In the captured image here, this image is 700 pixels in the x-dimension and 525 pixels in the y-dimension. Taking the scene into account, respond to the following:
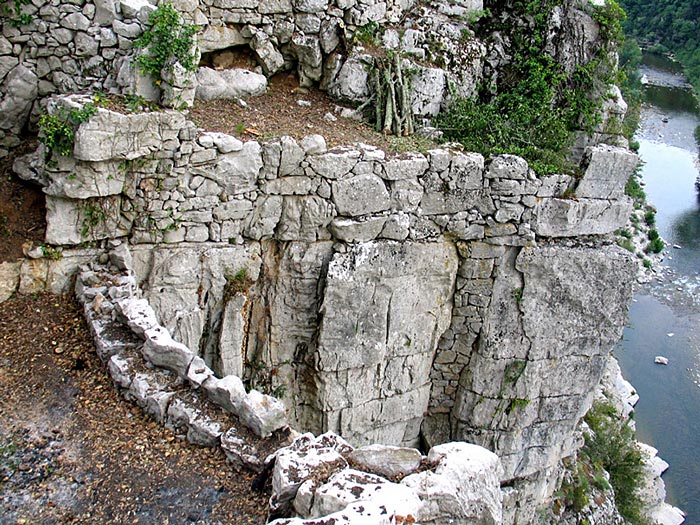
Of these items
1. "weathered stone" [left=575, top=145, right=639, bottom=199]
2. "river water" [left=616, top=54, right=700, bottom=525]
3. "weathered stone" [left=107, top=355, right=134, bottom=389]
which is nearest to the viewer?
"weathered stone" [left=107, top=355, right=134, bottom=389]

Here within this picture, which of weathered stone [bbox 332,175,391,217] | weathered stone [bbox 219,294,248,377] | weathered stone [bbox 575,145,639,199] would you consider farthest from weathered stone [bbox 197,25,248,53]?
weathered stone [bbox 575,145,639,199]

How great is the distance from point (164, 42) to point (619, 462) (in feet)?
47.2

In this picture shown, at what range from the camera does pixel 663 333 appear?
75.6 feet

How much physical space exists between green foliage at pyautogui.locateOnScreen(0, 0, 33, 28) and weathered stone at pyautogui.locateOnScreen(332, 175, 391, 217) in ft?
15.1

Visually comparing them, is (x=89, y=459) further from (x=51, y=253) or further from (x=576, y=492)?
(x=576, y=492)

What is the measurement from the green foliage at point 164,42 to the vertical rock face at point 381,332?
11.5 feet

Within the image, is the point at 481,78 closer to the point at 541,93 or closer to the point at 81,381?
the point at 541,93

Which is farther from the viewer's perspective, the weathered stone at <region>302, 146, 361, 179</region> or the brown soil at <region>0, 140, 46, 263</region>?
the weathered stone at <region>302, 146, 361, 179</region>

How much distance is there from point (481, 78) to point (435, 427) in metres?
6.52

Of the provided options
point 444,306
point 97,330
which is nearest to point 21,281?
point 97,330

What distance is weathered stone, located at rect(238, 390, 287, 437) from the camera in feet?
18.7

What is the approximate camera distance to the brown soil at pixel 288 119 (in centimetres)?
927

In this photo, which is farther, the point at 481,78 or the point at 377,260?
the point at 481,78

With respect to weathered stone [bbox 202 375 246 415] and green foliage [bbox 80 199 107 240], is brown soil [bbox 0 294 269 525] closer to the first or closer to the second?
weathered stone [bbox 202 375 246 415]
